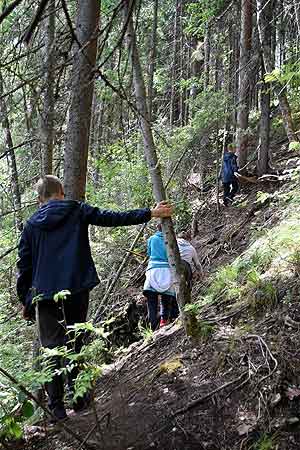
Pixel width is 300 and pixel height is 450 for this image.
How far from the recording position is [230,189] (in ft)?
47.6

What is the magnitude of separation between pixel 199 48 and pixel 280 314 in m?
16.7

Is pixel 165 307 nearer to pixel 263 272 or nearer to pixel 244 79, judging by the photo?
pixel 263 272

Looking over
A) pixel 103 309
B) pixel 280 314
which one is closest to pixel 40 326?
pixel 280 314

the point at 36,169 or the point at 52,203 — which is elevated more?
the point at 36,169

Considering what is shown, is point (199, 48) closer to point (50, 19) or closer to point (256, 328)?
point (50, 19)

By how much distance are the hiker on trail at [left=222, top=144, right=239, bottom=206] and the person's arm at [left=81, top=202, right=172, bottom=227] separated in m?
10.0

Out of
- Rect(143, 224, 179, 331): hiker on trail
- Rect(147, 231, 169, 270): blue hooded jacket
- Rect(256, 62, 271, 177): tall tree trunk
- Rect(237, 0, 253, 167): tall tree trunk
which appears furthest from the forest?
Rect(237, 0, 253, 167): tall tree trunk

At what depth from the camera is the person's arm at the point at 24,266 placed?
172 inches

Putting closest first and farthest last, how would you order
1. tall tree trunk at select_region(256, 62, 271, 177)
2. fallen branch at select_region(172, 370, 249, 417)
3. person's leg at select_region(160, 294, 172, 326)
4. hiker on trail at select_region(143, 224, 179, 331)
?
1. fallen branch at select_region(172, 370, 249, 417)
2. hiker on trail at select_region(143, 224, 179, 331)
3. person's leg at select_region(160, 294, 172, 326)
4. tall tree trunk at select_region(256, 62, 271, 177)

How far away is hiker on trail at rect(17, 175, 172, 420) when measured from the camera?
417cm

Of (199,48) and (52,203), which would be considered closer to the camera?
(52,203)

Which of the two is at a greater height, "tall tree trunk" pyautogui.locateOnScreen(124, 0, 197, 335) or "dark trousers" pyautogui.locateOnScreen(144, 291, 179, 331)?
"tall tree trunk" pyautogui.locateOnScreen(124, 0, 197, 335)

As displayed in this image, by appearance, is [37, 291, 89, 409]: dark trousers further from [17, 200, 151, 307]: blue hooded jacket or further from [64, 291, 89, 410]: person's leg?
[17, 200, 151, 307]: blue hooded jacket

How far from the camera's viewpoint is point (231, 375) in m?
3.89
